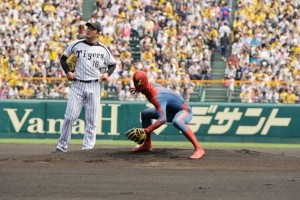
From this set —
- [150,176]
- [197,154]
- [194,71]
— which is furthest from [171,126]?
[150,176]

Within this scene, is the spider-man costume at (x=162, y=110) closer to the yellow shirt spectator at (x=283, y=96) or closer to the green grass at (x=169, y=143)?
the green grass at (x=169, y=143)

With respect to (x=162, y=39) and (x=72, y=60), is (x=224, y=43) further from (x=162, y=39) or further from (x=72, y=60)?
(x=72, y=60)

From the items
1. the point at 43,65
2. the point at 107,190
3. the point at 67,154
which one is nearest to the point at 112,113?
the point at 43,65

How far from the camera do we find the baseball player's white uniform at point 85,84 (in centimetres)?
1661

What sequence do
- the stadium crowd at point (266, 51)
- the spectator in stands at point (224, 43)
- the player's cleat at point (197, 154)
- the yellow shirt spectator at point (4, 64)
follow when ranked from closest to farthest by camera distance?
the player's cleat at point (197, 154) < the stadium crowd at point (266, 51) < the yellow shirt spectator at point (4, 64) < the spectator in stands at point (224, 43)

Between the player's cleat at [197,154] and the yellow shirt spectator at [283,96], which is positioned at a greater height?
the player's cleat at [197,154]

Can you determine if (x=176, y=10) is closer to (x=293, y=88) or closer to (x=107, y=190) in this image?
(x=293, y=88)

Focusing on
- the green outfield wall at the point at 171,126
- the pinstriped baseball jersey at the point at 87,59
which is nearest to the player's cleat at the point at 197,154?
the pinstriped baseball jersey at the point at 87,59

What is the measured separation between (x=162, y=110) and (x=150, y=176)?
202cm

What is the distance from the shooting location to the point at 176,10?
32312 millimetres

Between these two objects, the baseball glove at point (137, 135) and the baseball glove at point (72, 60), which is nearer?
the baseball glove at point (137, 135)

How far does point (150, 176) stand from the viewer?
1318 cm

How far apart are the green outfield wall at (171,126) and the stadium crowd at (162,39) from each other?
1.08 metres

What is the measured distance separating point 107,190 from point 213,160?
3.85 m
